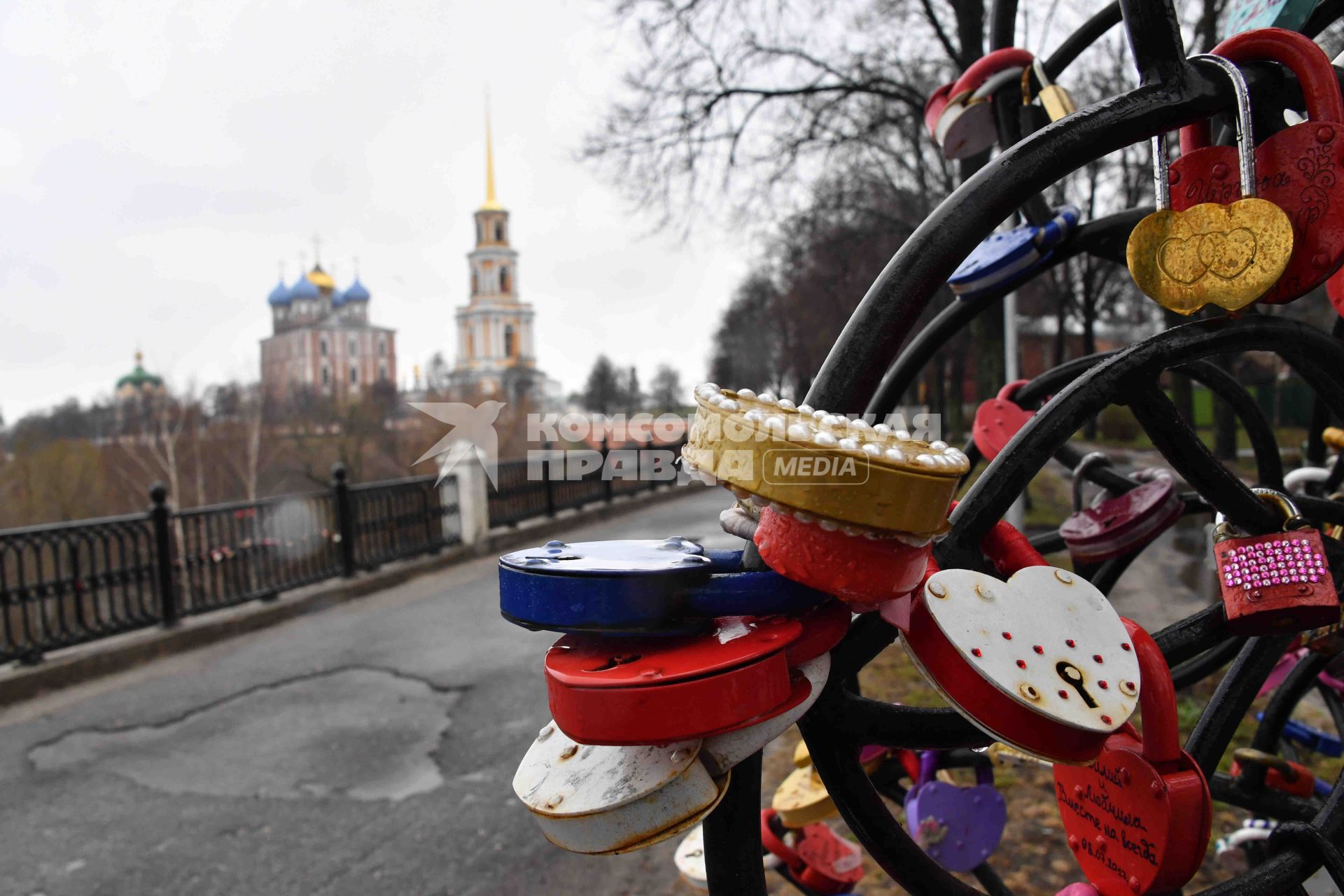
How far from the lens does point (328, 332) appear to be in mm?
73375

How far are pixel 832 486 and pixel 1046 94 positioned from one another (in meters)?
0.92

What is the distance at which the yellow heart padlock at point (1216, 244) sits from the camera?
73 cm

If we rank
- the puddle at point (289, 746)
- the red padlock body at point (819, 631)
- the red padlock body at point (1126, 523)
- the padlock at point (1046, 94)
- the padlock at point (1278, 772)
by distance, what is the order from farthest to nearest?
the puddle at point (289, 746) < the padlock at point (1278, 772) < the red padlock body at point (1126, 523) < the padlock at point (1046, 94) < the red padlock body at point (819, 631)

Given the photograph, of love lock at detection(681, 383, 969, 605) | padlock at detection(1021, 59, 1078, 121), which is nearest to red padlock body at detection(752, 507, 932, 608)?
love lock at detection(681, 383, 969, 605)

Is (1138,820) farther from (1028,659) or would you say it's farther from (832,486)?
(832,486)

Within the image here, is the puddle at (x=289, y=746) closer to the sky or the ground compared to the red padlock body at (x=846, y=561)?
closer to the ground

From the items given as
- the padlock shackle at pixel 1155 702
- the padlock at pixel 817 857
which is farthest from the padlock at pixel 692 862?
the padlock shackle at pixel 1155 702

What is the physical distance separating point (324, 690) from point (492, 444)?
23.3 ft

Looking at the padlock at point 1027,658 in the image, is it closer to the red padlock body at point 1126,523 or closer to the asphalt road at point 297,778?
the red padlock body at point 1126,523

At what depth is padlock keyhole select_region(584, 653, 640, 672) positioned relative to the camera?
591 millimetres

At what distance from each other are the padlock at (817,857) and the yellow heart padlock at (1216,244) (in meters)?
1.34

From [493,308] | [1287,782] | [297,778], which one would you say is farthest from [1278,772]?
[493,308]

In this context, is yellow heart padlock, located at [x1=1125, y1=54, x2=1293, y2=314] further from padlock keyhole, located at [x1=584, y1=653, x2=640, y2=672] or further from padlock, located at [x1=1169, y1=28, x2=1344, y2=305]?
padlock keyhole, located at [x1=584, y1=653, x2=640, y2=672]

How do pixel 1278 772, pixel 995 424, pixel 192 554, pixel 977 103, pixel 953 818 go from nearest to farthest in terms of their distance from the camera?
1. pixel 977 103
2. pixel 995 424
3. pixel 1278 772
4. pixel 953 818
5. pixel 192 554
